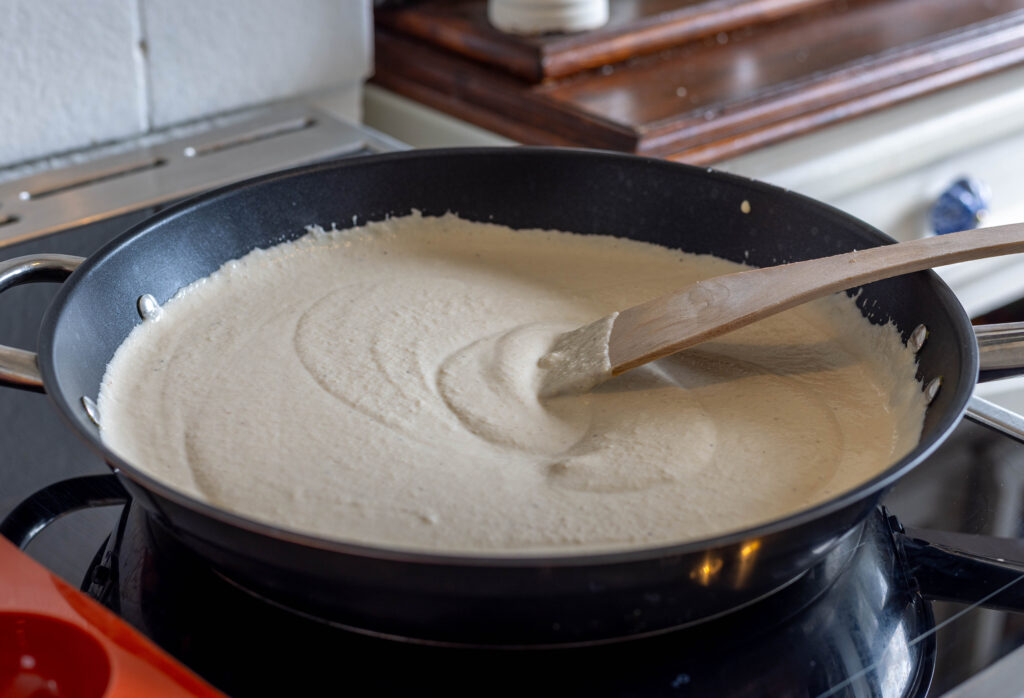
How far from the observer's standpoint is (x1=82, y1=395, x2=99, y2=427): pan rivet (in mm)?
584

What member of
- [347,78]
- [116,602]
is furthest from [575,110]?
[116,602]

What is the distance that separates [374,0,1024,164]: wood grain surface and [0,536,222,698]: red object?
694 mm

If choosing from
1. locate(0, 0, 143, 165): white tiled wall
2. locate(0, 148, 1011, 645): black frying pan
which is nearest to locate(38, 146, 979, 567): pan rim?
locate(0, 148, 1011, 645): black frying pan

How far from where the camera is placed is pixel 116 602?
52 centimetres

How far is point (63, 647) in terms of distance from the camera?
1.53 ft

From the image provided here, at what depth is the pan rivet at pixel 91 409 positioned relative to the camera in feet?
1.92

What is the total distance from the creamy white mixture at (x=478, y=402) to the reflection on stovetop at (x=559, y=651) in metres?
0.04

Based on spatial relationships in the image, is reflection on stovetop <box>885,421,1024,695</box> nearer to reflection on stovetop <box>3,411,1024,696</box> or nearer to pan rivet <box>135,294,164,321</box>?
reflection on stovetop <box>3,411,1024,696</box>

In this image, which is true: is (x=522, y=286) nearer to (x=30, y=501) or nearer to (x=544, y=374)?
(x=544, y=374)

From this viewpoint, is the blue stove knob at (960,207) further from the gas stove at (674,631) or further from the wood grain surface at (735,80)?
the gas stove at (674,631)

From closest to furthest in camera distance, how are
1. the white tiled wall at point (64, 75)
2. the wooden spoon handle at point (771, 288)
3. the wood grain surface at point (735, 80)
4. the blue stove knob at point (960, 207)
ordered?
the wooden spoon handle at point (771, 288), the white tiled wall at point (64, 75), the wood grain surface at point (735, 80), the blue stove knob at point (960, 207)

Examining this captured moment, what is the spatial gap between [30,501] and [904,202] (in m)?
0.99

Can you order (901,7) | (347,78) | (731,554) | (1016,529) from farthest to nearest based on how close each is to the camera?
(901,7) < (347,78) < (1016,529) < (731,554)

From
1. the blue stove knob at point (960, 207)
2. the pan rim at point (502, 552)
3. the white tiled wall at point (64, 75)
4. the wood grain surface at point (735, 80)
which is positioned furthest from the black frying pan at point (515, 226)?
the blue stove knob at point (960, 207)
